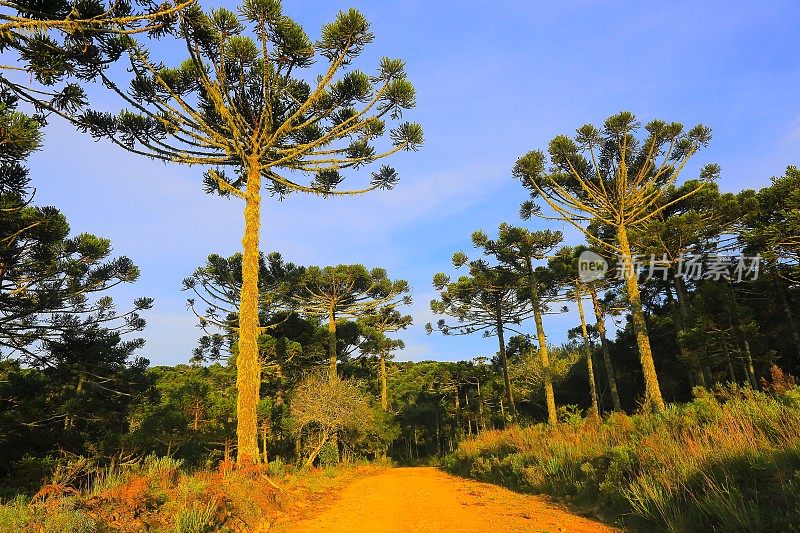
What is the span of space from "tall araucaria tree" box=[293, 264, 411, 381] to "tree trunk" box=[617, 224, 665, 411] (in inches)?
546

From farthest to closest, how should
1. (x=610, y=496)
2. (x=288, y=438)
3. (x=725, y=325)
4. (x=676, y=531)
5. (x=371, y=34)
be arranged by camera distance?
1. (x=288, y=438)
2. (x=725, y=325)
3. (x=371, y=34)
4. (x=610, y=496)
5. (x=676, y=531)

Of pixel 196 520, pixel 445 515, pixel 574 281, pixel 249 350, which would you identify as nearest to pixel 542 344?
pixel 574 281

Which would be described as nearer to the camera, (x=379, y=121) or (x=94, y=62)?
(x=94, y=62)

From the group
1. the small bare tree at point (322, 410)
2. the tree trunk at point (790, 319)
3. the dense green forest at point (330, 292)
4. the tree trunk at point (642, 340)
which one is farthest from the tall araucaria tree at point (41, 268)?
the tree trunk at point (790, 319)

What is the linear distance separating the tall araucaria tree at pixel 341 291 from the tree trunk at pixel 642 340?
45.5ft

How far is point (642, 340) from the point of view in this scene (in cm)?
1410

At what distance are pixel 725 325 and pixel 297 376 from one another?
71.8 ft

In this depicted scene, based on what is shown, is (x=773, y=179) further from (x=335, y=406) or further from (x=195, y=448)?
(x=195, y=448)

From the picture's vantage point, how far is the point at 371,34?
31.5 feet

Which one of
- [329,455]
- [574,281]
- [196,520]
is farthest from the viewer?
[574,281]

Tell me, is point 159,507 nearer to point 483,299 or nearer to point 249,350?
point 249,350

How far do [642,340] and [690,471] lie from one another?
32.8 feet

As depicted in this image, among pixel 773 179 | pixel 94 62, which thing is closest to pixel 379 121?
pixel 94 62

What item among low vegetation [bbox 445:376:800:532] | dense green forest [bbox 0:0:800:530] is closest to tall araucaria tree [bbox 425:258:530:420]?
dense green forest [bbox 0:0:800:530]
